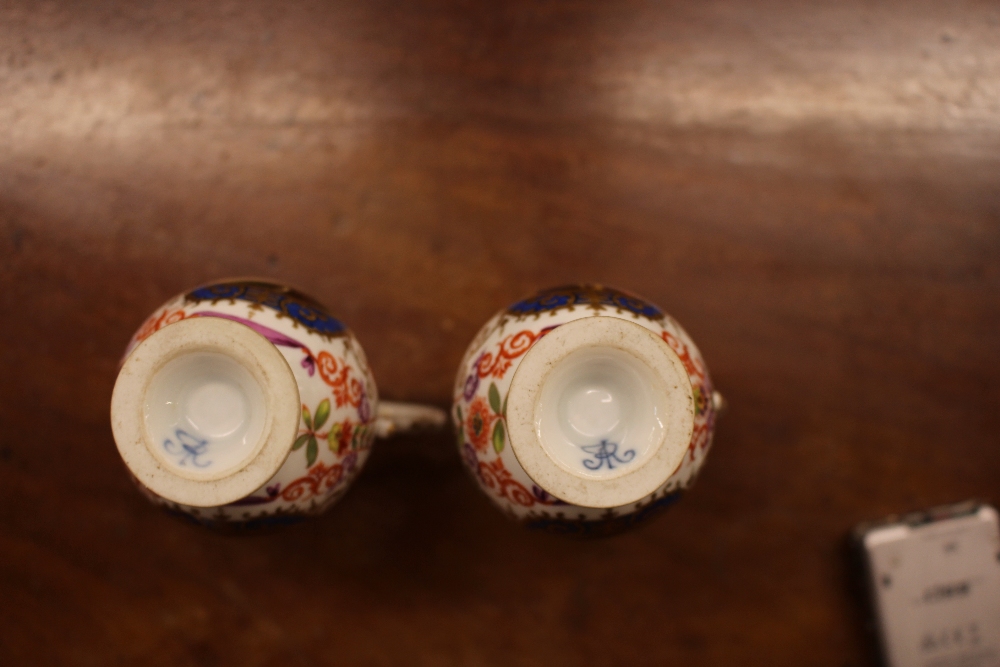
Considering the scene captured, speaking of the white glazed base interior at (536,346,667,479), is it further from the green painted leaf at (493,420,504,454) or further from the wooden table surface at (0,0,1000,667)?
the wooden table surface at (0,0,1000,667)

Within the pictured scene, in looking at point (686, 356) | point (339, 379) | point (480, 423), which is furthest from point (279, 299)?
point (686, 356)

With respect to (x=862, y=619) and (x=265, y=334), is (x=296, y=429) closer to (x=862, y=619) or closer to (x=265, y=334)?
(x=265, y=334)

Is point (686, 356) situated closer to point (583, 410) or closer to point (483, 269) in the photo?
point (583, 410)

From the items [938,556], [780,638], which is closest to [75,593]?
[780,638]

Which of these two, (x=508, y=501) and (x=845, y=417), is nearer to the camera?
(x=508, y=501)

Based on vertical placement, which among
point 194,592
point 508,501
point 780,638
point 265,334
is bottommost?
point 780,638
